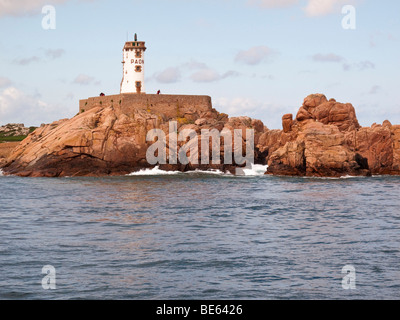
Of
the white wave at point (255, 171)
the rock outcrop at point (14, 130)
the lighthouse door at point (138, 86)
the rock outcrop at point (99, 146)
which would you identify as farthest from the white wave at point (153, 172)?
the rock outcrop at point (14, 130)

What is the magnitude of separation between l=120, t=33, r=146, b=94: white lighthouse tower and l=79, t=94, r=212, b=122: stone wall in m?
9.06

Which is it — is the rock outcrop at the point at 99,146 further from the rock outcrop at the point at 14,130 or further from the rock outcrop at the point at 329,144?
the rock outcrop at the point at 14,130

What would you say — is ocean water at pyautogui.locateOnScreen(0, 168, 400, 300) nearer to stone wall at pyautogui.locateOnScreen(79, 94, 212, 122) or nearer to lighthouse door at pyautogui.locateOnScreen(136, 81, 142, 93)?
stone wall at pyautogui.locateOnScreen(79, 94, 212, 122)

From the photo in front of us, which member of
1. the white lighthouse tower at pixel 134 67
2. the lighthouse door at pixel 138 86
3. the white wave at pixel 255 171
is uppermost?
the white lighthouse tower at pixel 134 67

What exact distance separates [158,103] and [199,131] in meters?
11.1

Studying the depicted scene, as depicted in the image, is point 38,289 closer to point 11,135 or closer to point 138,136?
point 138,136

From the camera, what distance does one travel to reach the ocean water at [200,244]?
20781 mm

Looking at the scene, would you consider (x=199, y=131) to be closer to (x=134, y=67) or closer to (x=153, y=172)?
(x=153, y=172)

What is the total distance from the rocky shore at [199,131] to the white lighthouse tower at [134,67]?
38.6 ft

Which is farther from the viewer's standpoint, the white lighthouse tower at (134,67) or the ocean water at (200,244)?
the white lighthouse tower at (134,67)

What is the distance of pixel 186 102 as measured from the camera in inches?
3925
